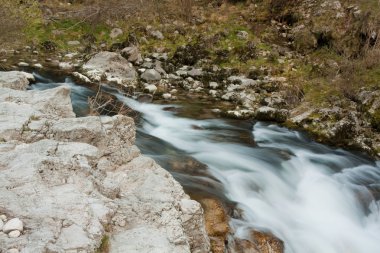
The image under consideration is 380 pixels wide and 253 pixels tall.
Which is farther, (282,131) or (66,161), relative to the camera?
(282,131)

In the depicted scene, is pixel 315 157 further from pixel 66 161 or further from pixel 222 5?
pixel 222 5

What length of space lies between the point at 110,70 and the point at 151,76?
4.79 ft

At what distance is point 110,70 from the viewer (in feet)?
45.9

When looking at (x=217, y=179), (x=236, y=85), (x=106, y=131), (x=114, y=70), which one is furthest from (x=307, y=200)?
(x=114, y=70)

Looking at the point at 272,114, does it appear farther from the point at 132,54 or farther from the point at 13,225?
the point at 13,225

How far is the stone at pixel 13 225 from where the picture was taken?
3867 mm

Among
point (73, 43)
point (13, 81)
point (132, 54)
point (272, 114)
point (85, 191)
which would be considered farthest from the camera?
point (73, 43)

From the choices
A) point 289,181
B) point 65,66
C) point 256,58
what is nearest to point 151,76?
point 65,66

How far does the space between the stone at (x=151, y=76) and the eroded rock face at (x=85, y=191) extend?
7367mm

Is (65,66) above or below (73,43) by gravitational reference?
below

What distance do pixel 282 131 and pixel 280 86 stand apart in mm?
2647

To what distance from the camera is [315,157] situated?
31.8 ft

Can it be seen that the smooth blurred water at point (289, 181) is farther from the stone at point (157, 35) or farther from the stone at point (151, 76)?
the stone at point (157, 35)

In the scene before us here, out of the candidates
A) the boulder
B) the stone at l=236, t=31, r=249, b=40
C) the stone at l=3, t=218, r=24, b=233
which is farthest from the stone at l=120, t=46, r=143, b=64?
the stone at l=3, t=218, r=24, b=233
